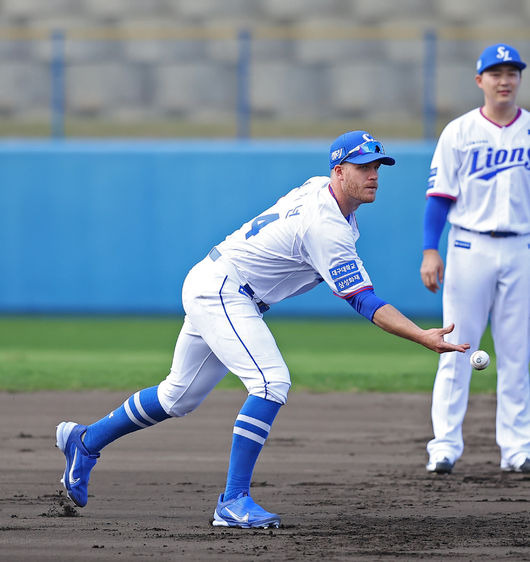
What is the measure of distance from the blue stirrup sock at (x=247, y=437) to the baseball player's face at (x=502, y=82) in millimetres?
2495

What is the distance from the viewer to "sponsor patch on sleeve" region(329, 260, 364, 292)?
5148 millimetres

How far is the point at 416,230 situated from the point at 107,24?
8588 millimetres

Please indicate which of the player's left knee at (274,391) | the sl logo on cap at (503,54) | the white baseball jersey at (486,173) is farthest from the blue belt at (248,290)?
the sl logo on cap at (503,54)

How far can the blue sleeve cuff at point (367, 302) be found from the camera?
16.9ft

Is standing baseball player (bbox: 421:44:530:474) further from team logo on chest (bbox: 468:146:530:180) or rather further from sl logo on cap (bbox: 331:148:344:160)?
sl logo on cap (bbox: 331:148:344:160)

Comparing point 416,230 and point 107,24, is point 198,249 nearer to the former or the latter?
point 416,230

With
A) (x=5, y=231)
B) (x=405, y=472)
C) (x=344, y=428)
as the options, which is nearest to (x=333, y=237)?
(x=405, y=472)

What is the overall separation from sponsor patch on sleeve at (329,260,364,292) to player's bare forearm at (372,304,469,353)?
0.57ft

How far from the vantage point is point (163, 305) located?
1479 centimetres

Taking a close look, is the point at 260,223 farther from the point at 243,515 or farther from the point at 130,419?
the point at 243,515

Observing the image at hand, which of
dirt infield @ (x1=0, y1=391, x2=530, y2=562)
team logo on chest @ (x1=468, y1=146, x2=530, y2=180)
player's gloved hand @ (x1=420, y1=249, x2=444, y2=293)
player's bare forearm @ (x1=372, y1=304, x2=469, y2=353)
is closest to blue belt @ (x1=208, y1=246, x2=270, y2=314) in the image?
player's bare forearm @ (x1=372, y1=304, x2=469, y2=353)

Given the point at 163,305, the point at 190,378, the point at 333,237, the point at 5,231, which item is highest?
the point at 333,237

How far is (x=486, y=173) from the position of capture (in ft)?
21.7

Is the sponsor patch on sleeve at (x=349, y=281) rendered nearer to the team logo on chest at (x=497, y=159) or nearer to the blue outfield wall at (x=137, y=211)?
the team logo on chest at (x=497, y=159)
